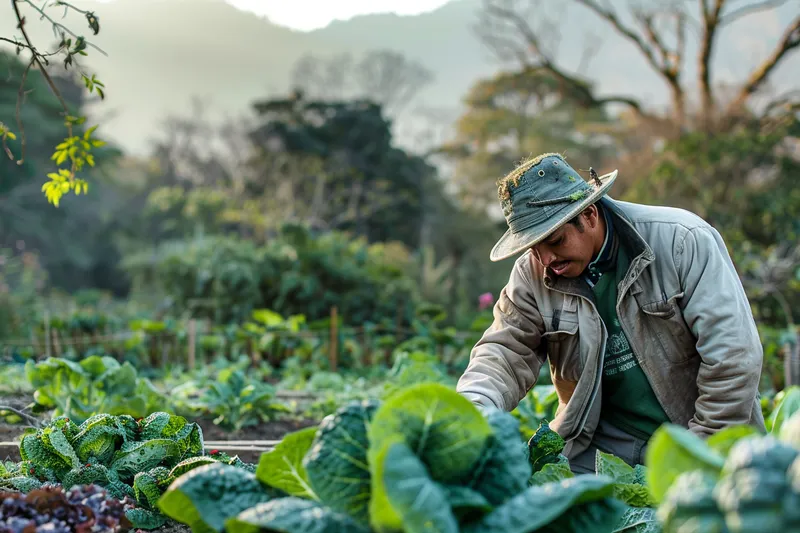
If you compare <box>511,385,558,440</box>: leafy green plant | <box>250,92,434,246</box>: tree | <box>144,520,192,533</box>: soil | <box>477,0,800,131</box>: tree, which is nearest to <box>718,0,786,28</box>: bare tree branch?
<box>477,0,800,131</box>: tree

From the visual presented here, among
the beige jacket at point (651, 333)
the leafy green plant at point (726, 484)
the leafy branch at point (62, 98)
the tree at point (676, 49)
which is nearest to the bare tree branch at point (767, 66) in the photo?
the tree at point (676, 49)

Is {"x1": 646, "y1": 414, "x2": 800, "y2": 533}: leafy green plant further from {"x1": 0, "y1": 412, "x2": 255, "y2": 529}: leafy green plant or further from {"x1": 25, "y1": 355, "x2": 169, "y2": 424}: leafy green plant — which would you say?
{"x1": 25, "y1": 355, "x2": 169, "y2": 424}: leafy green plant

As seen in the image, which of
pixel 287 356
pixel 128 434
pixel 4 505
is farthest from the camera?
pixel 287 356

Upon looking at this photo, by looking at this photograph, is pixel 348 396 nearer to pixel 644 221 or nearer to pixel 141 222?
pixel 644 221

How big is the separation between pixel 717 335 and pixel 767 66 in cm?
1717

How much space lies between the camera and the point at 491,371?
2.52 m

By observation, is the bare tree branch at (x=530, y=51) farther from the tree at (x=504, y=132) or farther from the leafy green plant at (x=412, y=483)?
the leafy green plant at (x=412, y=483)

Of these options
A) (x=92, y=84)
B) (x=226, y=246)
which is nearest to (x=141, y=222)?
(x=226, y=246)

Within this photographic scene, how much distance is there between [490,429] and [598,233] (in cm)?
143

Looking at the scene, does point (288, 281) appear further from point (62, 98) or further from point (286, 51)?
point (286, 51)

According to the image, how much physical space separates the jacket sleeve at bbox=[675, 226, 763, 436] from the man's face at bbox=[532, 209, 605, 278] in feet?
0.95

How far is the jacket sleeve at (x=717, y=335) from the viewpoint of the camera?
2.41m

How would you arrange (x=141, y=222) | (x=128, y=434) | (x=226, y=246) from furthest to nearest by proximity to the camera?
1. (x=141, y=222)
2. (x=226, y=246)
3. (x=128, y=434)

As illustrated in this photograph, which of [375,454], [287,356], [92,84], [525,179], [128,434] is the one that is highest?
[92,84]
